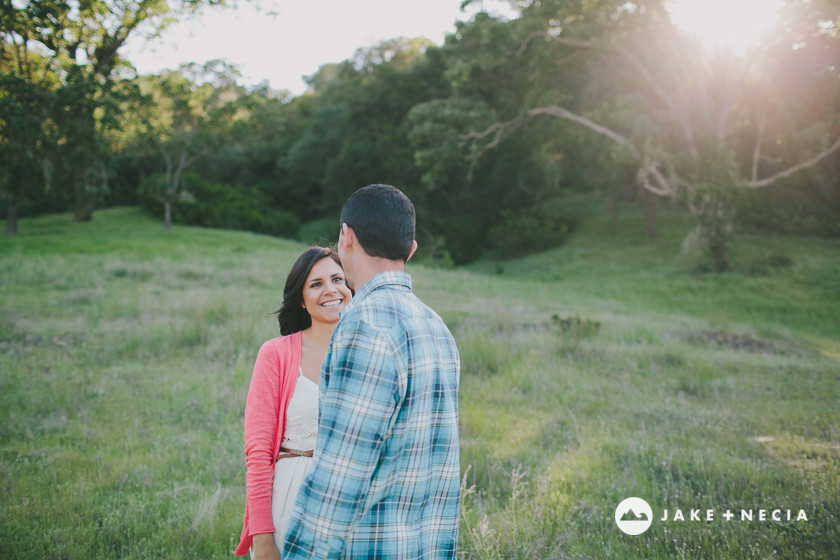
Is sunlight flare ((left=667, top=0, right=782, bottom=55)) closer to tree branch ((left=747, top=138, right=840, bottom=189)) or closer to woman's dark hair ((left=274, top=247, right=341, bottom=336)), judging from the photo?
tree branch ((left=747, top=138, right=840, bottom=189))

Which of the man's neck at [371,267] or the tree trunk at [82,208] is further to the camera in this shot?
the tree trunk at [82,208]

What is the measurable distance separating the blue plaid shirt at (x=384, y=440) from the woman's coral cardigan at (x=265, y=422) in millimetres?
724

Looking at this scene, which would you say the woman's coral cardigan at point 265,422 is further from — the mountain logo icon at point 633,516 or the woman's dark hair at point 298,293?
the mountain logo icon at point 633,516

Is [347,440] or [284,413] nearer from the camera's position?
[347,440]

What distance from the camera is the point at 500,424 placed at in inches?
226

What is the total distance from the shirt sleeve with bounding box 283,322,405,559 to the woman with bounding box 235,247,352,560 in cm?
75

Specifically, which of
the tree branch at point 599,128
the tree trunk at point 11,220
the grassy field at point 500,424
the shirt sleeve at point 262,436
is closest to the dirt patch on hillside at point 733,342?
the grassy field at point 500,424

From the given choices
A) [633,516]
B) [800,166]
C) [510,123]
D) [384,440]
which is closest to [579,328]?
[633,516]

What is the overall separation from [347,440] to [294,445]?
0.99 m

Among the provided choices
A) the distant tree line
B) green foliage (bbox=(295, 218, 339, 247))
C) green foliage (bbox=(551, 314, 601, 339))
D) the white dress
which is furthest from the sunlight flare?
green foliage (bbox=(295, 218, 339, 247))

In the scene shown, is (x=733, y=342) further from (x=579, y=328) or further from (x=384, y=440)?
(x=384, y=440)

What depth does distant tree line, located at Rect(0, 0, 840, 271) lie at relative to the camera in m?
19.7

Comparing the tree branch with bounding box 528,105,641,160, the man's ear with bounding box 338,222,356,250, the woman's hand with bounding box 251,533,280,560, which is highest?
the tree branch with bounding box 528,105,641,160

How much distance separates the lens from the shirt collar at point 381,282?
176 cm
